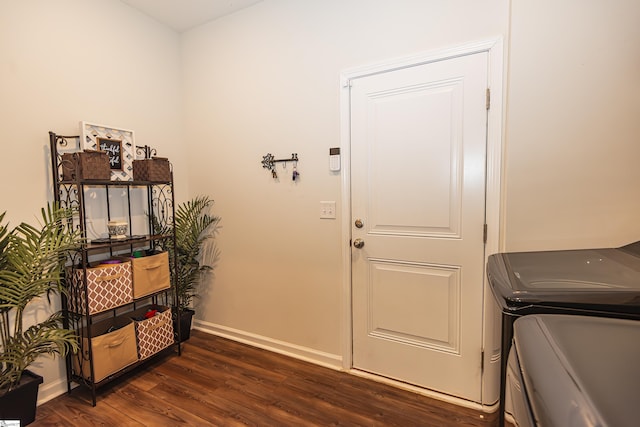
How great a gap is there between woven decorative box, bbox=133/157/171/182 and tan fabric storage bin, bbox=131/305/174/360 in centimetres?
99

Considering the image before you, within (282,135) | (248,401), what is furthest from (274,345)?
(282,135)

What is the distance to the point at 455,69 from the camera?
1.76m

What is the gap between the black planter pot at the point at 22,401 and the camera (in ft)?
5.10

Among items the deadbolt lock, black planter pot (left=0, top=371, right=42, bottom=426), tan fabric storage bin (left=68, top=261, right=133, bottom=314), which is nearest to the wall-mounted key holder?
the deadbolt lock

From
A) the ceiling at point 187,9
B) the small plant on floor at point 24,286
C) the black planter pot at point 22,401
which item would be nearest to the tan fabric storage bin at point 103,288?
the small plant on floor at point 24,286

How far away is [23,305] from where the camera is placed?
1.61 metres

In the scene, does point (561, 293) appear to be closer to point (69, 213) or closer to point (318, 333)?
point (318, 333)

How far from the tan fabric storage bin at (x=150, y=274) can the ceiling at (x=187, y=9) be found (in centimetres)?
186

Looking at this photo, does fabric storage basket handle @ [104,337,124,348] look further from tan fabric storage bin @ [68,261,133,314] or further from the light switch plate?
the light switch plate

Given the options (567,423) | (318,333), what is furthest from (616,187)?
(318,333)

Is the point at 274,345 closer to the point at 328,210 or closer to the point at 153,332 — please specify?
the point at 153,332

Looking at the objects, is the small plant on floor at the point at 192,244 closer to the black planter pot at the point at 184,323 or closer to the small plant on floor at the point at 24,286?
the black planter pot at the point at 184,323

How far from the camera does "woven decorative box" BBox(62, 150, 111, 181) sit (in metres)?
1.80

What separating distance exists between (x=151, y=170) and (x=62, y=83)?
0.73 meters
